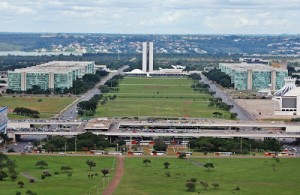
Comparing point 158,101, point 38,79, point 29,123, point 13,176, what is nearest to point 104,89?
point 38,79

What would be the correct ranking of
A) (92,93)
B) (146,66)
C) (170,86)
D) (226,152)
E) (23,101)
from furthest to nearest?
(146,66)
(170,86)
(92,93)
(23,101)
(226,152)

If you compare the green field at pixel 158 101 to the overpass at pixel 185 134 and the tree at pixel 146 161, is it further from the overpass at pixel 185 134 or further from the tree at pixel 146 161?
the tree at pixel 146 161

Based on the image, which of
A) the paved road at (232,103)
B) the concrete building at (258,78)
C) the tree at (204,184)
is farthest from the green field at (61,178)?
the concrete building at (258,78)

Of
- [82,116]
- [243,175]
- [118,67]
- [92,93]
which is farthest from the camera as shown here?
[118,67]

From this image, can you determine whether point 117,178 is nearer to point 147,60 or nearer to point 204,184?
point 204,184

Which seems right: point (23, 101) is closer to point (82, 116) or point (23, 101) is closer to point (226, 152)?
point (82, 116)

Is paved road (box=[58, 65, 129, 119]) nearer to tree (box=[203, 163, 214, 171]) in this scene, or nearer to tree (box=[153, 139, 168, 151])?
tree (box=[153, 139, 168, 151])

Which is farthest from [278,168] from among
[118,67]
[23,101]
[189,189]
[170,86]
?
[118,67]

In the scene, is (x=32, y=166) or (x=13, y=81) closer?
(x=32, y=166)
